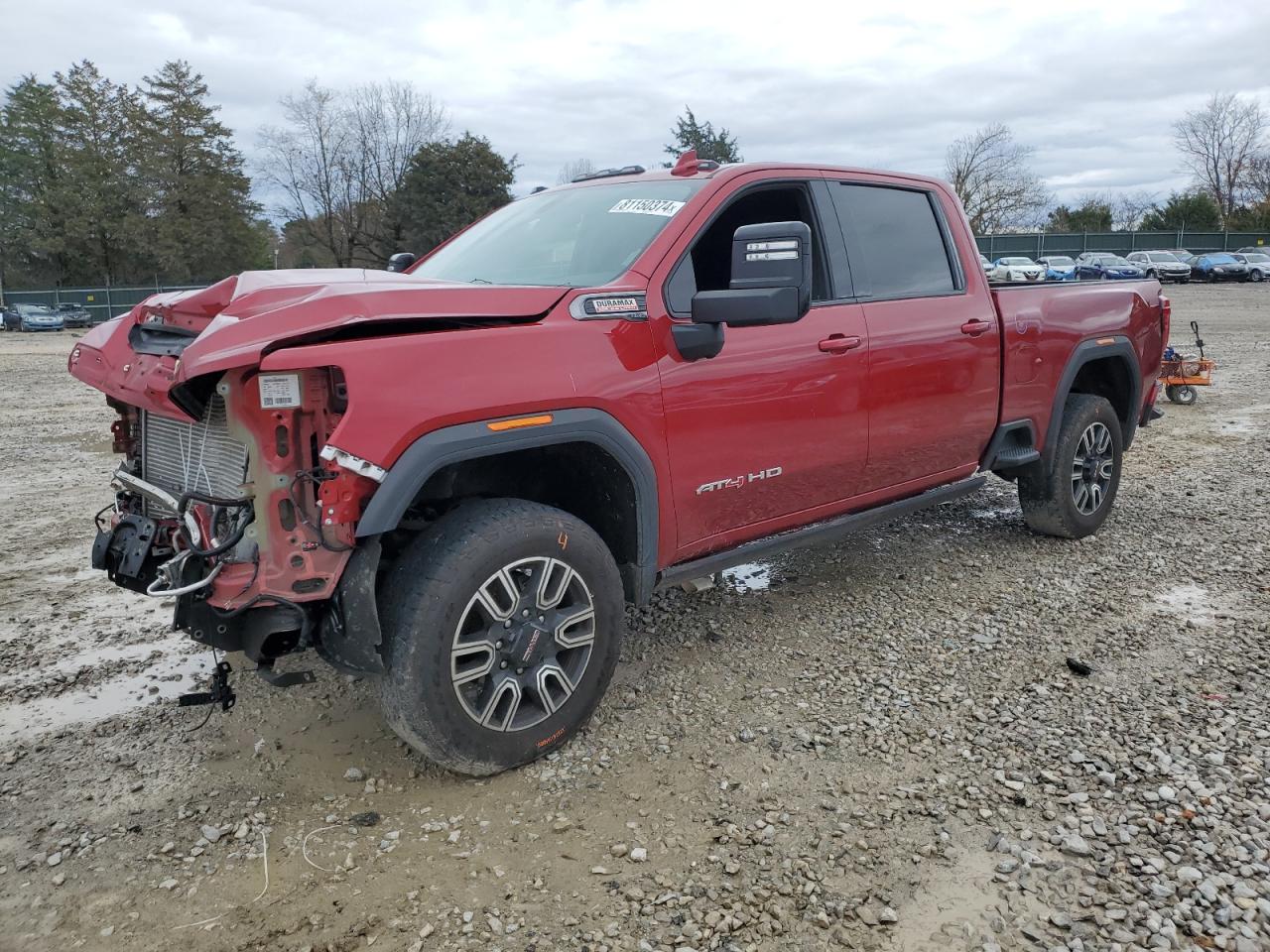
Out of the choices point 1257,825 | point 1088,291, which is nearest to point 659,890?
point 1257,825

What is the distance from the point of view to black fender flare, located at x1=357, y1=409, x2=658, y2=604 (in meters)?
2.65

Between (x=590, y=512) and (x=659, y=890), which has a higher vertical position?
(x=590, y=512)

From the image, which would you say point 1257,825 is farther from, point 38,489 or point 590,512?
point 38,489

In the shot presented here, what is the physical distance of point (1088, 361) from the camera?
215 inches

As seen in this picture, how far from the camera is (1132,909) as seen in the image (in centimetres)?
245

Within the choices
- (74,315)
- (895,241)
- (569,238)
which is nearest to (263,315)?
(569,238)

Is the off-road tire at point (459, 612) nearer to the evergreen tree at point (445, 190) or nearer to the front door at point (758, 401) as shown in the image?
the front door at point (758, 401)

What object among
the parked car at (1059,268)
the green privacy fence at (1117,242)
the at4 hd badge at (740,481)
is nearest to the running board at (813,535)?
the at4 hd badge at (740,481)

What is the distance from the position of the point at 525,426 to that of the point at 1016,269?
38.5 metres

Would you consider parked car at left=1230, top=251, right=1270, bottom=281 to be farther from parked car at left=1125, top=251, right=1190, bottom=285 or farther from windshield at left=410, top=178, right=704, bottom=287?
windshield at left=410, top=178, right=704, bottom=287

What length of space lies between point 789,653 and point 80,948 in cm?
278

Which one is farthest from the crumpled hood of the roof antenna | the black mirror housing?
the roof antenna

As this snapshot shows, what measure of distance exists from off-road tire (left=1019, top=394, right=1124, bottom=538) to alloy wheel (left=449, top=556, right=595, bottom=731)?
11.0ft

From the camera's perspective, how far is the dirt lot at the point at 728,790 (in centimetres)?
246
